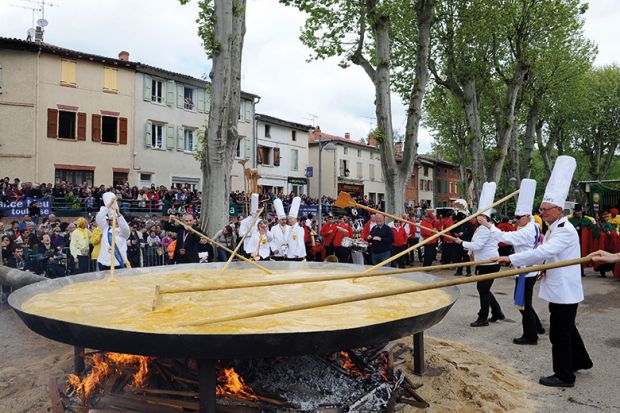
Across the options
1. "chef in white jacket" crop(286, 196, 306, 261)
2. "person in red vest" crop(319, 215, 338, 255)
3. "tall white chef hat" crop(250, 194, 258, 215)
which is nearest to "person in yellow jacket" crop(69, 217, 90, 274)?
"tall white chef hat" crop(250, 194, 258, 215)

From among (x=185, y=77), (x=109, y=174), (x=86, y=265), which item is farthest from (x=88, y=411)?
(x=185, y=77)

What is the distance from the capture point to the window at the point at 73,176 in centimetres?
2458

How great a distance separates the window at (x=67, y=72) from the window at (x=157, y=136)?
500 cm

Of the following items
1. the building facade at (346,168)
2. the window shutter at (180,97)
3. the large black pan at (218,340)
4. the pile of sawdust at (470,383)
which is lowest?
the pile of sawdust at (470,383)

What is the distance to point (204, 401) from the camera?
290cm

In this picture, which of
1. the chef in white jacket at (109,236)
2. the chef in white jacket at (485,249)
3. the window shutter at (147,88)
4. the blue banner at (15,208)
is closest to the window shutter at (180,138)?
the window shutter at (147,88)

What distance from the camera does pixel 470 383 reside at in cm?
438

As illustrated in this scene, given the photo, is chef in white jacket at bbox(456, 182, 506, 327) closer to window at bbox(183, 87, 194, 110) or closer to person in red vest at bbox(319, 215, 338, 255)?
person in red vest at bbox(319, 215, 338, 255)

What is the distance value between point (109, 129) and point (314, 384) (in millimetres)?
26219

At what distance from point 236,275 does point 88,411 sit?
2208 mm

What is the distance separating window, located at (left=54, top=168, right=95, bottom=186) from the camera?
80.7ft

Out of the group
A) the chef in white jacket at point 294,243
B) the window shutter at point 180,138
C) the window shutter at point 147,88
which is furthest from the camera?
the window shutter at point 180,138

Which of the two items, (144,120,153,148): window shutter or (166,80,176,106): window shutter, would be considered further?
(166,80,176,106): window shutter

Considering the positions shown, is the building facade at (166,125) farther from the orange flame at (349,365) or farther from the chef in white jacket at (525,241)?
the orange flame at (349,365)
